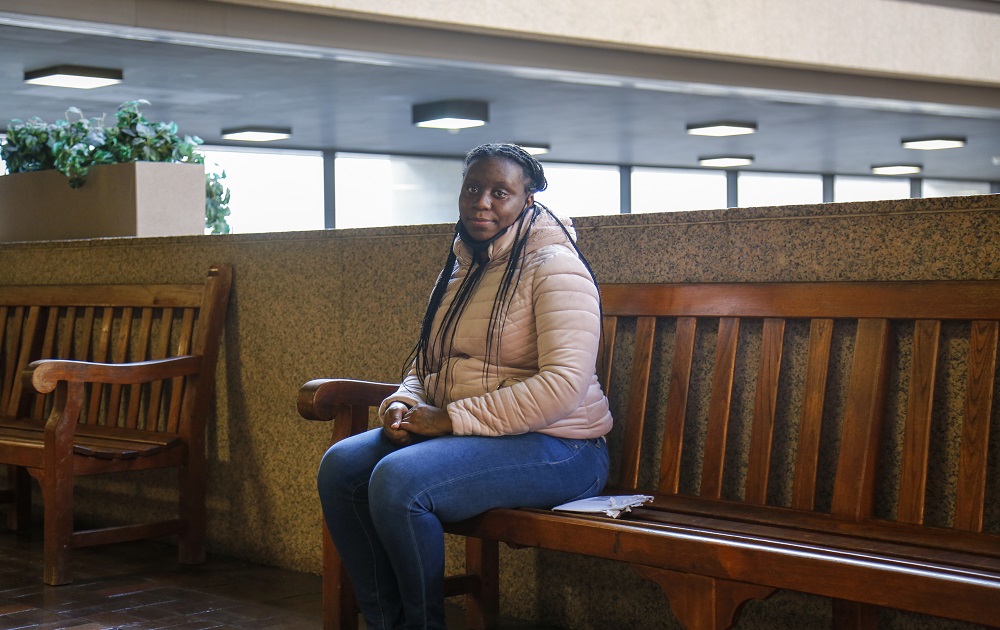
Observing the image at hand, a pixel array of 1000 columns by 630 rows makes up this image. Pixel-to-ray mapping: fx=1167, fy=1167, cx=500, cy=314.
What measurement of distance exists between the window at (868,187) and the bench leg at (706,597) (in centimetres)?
1720

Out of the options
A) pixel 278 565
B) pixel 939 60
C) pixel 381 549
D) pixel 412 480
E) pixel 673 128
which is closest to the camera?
pixel 412 480

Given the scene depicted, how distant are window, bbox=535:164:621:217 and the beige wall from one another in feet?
21.5

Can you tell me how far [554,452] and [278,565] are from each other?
1.54m

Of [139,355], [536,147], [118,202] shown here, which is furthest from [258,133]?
[139,355]

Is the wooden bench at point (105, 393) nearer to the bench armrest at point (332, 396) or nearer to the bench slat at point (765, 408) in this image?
the bench armrest at point (332, 396)

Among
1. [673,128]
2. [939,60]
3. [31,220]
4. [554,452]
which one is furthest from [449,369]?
[673,128]

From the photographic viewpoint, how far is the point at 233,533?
12.2 ft

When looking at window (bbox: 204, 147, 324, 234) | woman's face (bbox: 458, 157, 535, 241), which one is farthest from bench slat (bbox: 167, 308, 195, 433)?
window (bbox: 204, 147, 324, 234)

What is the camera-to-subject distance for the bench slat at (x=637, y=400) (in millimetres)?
2537

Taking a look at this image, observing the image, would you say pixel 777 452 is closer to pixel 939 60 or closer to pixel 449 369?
pixel 449 369

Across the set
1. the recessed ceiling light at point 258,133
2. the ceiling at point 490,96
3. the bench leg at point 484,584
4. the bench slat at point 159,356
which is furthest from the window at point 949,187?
the bench leg at point 484,584

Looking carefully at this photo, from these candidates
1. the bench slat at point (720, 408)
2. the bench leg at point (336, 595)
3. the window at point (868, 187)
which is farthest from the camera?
the window at point (868, 187)

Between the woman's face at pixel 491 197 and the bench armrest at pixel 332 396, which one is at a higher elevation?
the woman's face at pixel 491 197

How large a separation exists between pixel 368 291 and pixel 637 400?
1017 mm
